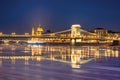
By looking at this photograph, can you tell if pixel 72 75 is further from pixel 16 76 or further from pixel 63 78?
pixel 16 76

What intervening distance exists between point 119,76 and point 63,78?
209 centimetres

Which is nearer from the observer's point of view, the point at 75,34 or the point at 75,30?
the point at 75,34

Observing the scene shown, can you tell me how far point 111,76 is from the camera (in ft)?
43.8

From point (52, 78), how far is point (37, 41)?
8786 cm

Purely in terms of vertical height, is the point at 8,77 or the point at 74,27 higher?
the point at 74,27

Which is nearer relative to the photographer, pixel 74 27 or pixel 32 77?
pixel 32 77

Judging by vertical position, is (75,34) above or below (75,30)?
below

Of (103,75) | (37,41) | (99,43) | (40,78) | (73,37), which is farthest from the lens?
(37,41)

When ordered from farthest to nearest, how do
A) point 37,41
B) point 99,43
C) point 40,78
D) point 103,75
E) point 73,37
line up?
point 37,41 → point 99,43 → point 73,37 → point 103,75 → point 40,78

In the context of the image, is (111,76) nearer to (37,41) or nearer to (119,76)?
(119,76)

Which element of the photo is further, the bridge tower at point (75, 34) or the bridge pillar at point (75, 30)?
the bridge pillar at point (75, 30)

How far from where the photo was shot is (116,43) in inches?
3201

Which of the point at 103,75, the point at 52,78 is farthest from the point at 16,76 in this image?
the point at 103,75

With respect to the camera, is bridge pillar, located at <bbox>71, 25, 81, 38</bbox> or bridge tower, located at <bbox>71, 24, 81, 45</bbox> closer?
bridge tower, located at <bbox>71, 24, 81, 45</bbox>
